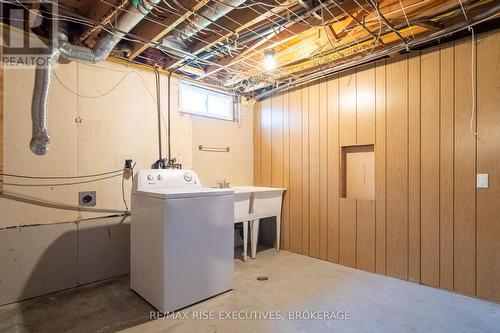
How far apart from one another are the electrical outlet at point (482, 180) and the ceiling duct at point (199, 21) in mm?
2406

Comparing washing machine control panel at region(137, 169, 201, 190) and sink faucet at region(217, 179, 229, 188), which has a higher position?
washing machine control panel at region(137, 169, 201, 190)

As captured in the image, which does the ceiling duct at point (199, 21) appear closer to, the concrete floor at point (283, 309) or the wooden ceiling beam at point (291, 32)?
the wooden ceiling beam at point (291, 32)

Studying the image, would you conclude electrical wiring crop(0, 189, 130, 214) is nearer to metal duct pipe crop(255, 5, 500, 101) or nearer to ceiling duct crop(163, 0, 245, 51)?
ceiling duct crop(163, 0, 245, 51)

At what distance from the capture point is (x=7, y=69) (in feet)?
7.66

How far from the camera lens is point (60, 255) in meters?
2.58

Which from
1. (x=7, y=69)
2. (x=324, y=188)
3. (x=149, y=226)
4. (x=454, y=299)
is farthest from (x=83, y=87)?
(x=454, y=299)

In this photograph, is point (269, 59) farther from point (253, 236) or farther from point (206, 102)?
point (253, 236)

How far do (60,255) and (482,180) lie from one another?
12.6 feet

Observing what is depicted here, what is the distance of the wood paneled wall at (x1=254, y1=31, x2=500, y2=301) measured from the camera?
2.33 m

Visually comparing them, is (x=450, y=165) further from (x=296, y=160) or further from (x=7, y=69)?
(x=7, y=69)

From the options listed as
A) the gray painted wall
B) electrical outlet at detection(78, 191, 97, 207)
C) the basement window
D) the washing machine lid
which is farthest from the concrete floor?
the basement window

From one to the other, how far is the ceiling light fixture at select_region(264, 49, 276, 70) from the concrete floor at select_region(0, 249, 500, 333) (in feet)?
7.67

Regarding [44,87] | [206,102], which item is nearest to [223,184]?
[206,102]

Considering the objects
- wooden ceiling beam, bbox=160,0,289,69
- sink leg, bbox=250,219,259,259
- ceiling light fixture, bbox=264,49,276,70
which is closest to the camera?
wooden ceiling beam, bbox=160,0,289,69
